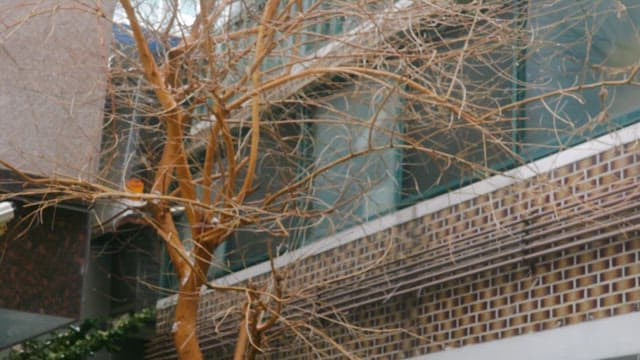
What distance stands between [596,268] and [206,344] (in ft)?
22.1

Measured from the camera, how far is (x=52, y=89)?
1398cm

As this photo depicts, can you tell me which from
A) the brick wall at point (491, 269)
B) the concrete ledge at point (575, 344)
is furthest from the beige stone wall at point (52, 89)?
the concrete ledge at point (575, 344)

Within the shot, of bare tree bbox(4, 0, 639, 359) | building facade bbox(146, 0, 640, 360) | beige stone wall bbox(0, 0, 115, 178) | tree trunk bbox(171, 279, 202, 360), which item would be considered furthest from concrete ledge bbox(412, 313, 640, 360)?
beige stone wall bbox(0, 0, 115, 178)

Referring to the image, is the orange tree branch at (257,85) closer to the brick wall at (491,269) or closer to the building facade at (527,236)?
the building facade at (527,236)

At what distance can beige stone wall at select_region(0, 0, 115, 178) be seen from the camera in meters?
13.7

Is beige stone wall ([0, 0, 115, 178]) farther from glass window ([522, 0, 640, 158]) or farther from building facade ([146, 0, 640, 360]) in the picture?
glass window ([522, 0, 640, 158])

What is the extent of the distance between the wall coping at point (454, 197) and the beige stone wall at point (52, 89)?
2.60m

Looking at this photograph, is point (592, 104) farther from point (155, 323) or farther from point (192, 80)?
point (155, 323)

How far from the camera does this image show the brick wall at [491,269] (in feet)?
33.5

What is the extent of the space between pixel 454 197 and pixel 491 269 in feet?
3.50

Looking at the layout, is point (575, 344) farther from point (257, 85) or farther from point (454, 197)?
point (257, 85)

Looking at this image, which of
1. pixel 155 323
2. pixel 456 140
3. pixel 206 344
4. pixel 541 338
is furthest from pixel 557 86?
pixel 155 323

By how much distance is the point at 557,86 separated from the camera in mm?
11383

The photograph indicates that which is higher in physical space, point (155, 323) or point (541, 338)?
point (155, 323)
